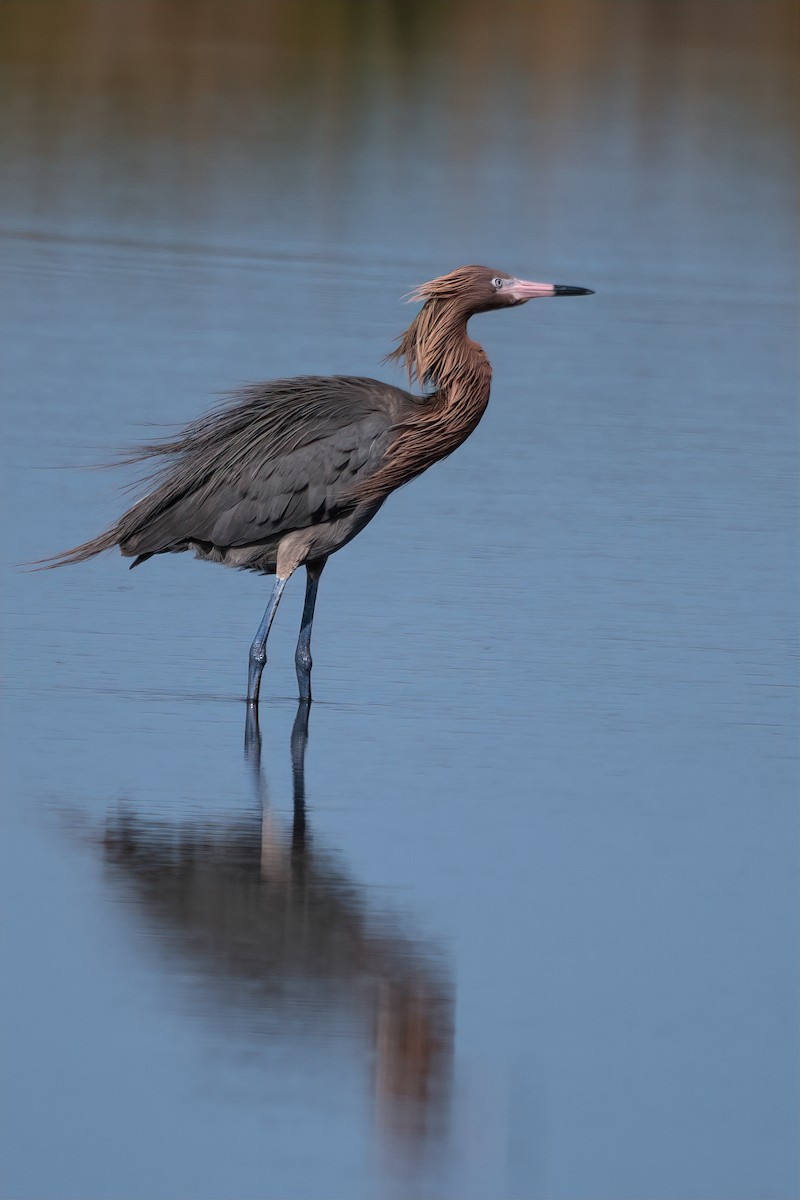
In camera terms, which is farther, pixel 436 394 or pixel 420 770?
pixel 436 394

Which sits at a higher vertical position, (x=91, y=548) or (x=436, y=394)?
(x=436, y=394)

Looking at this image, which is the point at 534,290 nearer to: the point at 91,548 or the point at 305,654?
the point at 305,654

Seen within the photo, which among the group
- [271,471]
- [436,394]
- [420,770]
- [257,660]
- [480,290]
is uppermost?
[480,290]

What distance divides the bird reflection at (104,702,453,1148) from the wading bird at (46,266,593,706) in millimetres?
1793

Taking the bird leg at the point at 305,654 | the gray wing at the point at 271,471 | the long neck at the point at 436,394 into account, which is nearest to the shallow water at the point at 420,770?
the bird leg at the point at 305,654

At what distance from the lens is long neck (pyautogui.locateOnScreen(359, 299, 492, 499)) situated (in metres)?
9.69

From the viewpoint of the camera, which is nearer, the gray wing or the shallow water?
the shallow water

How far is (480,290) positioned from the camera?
33.4ft

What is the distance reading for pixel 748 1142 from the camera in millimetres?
5852

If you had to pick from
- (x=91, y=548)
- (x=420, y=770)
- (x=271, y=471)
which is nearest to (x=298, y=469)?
(x=271, y=471)

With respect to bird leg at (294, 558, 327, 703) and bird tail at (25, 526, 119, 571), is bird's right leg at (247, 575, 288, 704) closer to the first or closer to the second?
bird leg at (294, 558, 327, 703)

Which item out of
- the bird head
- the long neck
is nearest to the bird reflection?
the long neck

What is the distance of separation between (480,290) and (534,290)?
0.74 ft

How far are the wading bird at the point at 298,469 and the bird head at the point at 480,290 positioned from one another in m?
0.02
